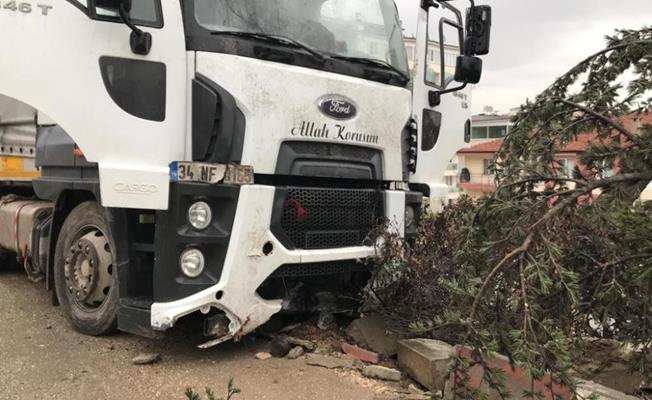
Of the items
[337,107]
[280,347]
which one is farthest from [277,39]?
[280,347]

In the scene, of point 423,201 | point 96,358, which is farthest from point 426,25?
point 96,358

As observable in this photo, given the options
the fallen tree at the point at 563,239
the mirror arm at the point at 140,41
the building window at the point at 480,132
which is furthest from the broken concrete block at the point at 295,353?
the building window at the point at 480,132

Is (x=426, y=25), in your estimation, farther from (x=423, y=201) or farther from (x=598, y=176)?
(x=598, y=176)

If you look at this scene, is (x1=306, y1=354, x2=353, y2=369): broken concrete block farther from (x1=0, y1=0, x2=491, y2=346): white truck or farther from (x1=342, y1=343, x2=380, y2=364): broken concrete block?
(x1=0, y1=0, x2=491, y2=346): white truck

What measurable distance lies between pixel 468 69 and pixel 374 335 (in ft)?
7.84

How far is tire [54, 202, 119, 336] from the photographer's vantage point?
15.6 feet

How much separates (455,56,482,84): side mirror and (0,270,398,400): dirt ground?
2696 mm

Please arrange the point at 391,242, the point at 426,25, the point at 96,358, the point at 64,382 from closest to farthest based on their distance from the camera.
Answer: the point at 64,382 → the point at 96,358 → the point at 391,242 → the point at 426,25

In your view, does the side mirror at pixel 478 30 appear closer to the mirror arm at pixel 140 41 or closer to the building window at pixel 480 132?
the mirror arm at pixel 140 41

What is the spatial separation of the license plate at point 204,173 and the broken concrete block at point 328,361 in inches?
53.6

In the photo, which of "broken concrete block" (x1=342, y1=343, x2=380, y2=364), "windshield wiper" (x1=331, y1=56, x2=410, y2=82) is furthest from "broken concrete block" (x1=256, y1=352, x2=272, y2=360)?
"windshield wiper" (x1=331, y1=56, x2=410, y2=82)

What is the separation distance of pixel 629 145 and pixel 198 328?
139 inches

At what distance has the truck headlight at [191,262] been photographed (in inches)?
165

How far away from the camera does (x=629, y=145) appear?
120 inches
